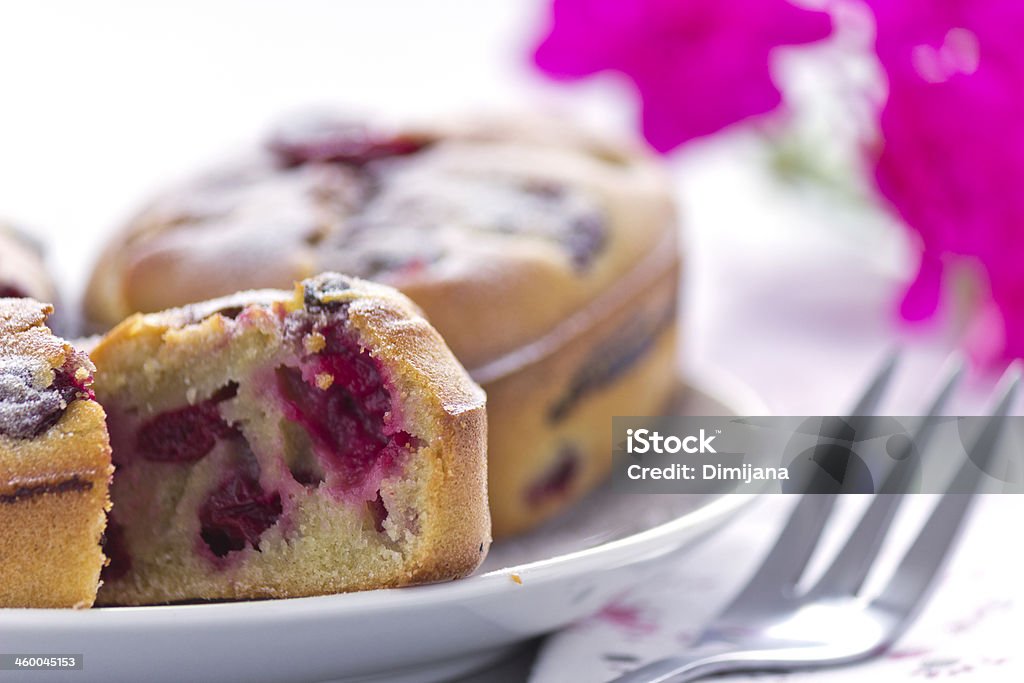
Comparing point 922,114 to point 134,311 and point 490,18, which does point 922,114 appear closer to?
point 134,311

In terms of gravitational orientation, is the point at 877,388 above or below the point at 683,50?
below

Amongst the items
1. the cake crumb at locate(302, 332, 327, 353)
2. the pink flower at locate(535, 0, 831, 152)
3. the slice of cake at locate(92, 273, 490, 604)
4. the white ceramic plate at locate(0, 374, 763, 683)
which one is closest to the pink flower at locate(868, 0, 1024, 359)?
the pink flower at locate(535, 0, 831, 152)

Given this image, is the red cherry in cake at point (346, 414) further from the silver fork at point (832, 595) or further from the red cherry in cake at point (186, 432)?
the silver fork at point (832, 595)

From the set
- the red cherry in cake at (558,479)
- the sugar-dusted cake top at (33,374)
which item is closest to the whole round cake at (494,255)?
the red cherry in cake at (558,479)

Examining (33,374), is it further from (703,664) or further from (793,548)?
(793,548)

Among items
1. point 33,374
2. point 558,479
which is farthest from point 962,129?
point 33,374
